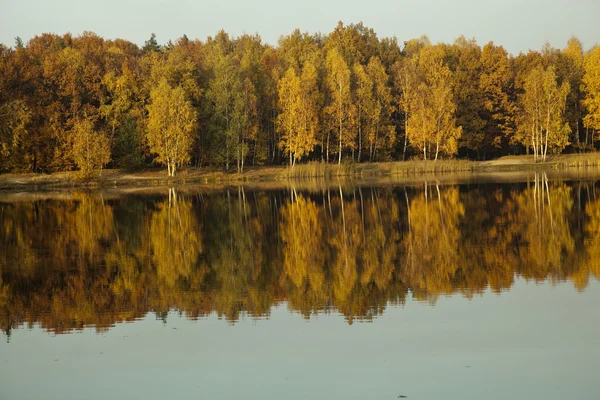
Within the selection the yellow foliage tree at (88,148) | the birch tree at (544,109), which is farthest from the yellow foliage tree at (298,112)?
the birch tree at (544,109)

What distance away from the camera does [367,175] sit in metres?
71.4

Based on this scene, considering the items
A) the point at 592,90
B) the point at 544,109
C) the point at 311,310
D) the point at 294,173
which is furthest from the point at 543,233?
the point at 592,90

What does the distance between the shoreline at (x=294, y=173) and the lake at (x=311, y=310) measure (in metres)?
39.2

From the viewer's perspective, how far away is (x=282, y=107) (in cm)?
7588

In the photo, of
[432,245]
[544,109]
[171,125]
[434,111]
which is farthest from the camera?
[544,109]

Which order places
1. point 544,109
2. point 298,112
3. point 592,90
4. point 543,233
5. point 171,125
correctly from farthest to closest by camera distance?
point 592,90 → point 544,109 → point 298,112 → point 171,125 → point 543,233

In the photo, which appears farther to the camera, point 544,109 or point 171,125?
point 544,109

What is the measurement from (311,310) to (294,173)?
56.8m

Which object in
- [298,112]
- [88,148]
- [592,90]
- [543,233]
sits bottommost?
[543,233]

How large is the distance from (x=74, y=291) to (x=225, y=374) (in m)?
7.37

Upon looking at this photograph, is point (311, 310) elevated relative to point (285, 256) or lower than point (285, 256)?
lower

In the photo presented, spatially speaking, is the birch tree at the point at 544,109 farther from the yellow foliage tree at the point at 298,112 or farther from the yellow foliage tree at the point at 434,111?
the yellow foliage tree at the point at 298,112

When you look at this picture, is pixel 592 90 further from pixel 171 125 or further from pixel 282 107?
pixel 171 125

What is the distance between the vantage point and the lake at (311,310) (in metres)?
10.4
